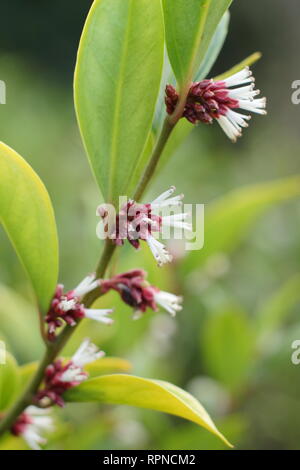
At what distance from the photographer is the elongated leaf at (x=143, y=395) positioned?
31.1 inches

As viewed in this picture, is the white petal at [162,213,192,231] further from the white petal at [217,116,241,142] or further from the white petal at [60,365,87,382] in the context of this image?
the white petal at [60,365,87,382]

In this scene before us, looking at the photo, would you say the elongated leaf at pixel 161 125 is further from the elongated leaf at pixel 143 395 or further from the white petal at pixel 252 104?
the elongated leaf at pixel 143 395

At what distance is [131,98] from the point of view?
2.70 ft

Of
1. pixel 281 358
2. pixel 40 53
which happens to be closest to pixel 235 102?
pixel 281 358

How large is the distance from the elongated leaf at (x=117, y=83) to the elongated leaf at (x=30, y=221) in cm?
9

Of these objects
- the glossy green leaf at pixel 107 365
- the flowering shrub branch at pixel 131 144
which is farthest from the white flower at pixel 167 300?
the glossy green leaf at pixel 107 365

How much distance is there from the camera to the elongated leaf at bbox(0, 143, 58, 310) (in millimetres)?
815

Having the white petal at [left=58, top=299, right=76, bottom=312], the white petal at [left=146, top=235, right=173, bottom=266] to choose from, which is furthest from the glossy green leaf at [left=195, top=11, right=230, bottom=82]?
the white petal at [left=58, top=299, right=76, bottom=312]

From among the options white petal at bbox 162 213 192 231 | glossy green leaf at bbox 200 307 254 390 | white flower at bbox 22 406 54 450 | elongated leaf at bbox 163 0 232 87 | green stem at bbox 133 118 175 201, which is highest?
elongated leaf at bbox 163 0 232 87

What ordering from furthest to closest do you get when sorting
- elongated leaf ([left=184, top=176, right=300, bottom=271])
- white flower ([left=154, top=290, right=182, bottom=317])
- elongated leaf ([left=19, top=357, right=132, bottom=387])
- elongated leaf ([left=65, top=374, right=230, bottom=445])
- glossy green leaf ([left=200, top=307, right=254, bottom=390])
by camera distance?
glossy green leaf ([left=200, top=307, right=254, bottom=390]) → elongated leaf ([left=184, top=176, right=300, bottom=271]) → elongated leaf ([left=19, top=357, right=132, bottom=387]) → white flower ([left=154, top=290, right=182, bottom=317]) → elongated leaf ([left=65, top=374, right=230, bottom=445])

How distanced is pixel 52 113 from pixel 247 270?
1.68 metres

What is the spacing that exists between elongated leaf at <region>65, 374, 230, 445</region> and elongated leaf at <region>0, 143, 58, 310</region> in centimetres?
13

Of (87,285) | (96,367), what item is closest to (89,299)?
A: (87,285)

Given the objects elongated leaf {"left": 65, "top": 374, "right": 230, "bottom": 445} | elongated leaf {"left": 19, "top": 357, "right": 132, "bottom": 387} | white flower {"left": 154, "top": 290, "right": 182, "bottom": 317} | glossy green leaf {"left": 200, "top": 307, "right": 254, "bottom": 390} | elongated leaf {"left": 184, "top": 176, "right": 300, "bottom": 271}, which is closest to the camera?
elongated leaf {"left": 65, "top": 374, "right": 230, "bottom": 445}
